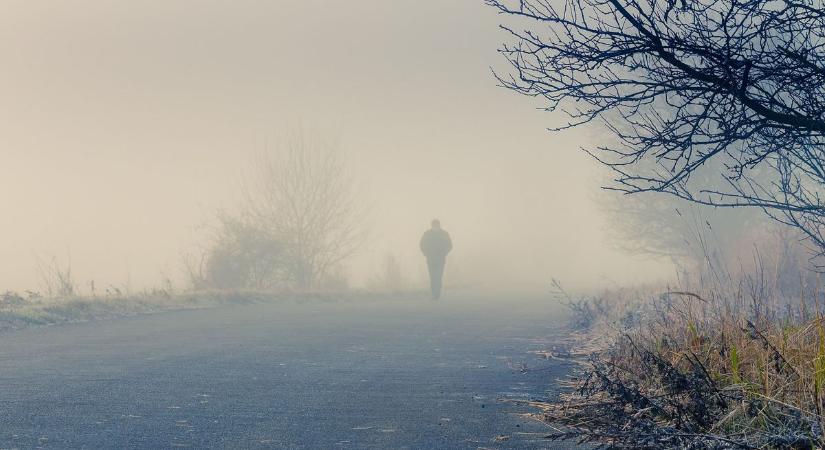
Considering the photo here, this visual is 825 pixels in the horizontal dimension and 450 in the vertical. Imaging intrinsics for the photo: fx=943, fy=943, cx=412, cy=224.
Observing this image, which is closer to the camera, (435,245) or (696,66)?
(696,66)

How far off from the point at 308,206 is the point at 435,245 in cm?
521

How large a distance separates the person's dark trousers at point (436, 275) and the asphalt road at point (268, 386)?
44.6 feet

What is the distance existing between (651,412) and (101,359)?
6.51 meters

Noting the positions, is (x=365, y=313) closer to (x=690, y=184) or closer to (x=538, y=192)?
(x=690, y=184)

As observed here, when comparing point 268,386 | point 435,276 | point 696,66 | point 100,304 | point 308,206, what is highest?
point 308,206

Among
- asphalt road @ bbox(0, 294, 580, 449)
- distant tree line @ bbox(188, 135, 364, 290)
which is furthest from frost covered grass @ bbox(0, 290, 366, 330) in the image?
distant tree line @ bbox(188, 135, 364, 290)

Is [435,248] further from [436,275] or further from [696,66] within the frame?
[696,66]

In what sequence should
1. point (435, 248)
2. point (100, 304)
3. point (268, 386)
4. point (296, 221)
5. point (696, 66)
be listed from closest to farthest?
point (696, 66), point (268, 386), point (100, 304), point (435, 248), point (296, 221)

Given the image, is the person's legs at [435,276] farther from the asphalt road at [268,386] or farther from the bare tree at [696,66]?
the bare tree at [696,66]

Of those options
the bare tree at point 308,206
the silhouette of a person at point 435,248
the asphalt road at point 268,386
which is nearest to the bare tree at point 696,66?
the asphalt road at point 268,386

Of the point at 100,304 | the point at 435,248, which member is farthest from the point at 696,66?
the point at 435,248

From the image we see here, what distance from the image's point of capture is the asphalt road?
6.25 m

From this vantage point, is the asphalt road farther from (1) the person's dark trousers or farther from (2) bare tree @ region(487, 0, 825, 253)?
(1) the person's dark trousers

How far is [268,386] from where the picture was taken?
8.54m
